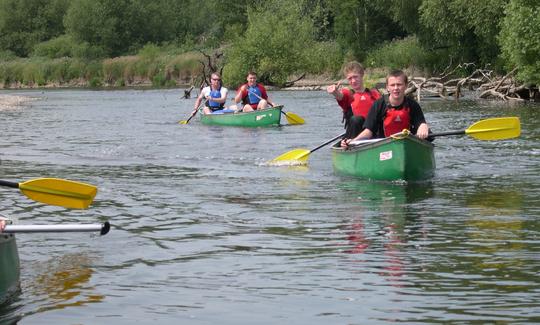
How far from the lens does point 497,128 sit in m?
13.8

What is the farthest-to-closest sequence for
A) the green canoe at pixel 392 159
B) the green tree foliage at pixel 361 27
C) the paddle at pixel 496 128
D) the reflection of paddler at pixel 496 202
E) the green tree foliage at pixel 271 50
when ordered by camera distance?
1. the green tree foliage at pixel 361 27
2. the green tree foliage at pixel 271 50
3. the paddle at pixel 496 128
4. the green canoe at pixel 392 159
5. the reflection of paddler at pixel 496 202

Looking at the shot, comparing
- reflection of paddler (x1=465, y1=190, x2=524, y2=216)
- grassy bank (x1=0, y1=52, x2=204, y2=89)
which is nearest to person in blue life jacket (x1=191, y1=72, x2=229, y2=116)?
reflection of paddler (x1=465, y1=190, x2=524, y2=216)

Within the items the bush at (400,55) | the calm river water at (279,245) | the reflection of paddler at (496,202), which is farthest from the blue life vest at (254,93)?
the bush at (400,55)

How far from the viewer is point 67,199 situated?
8.55 metres

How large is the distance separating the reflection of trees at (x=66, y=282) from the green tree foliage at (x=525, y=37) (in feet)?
76.8

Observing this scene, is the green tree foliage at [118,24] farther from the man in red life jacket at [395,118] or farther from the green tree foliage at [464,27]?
the man in red life jacket at [395,118]

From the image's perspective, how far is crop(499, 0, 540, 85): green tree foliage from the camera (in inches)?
1192

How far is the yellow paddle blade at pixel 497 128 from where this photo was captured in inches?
542

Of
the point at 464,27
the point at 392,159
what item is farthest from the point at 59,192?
the point at 464,27

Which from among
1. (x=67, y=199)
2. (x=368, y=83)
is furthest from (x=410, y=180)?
(x=368, y=83)

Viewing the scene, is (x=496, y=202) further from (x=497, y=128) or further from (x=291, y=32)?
(x=291, y=32)

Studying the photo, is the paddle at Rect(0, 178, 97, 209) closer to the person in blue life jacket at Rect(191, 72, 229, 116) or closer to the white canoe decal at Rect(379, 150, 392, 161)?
the white canoe decal at Rect(379, 150, 392, 161)

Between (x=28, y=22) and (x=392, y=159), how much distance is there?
90644 millimetres

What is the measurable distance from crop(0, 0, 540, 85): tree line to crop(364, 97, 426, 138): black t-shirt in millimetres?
18569
